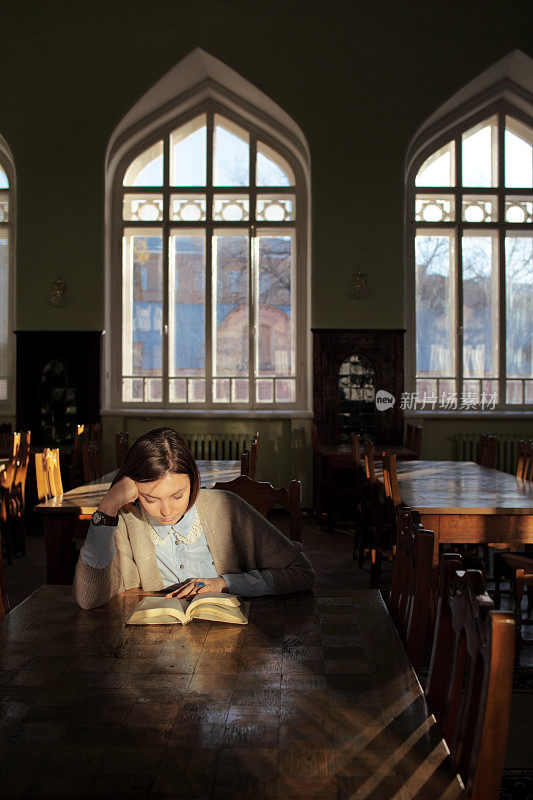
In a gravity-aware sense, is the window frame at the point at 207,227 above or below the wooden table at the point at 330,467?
above

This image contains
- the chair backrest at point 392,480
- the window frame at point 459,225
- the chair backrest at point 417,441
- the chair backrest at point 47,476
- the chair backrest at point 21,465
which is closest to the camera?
the chair backrest at point 47,476

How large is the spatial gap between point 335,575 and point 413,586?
12.7 ft

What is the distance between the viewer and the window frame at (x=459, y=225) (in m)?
9.10

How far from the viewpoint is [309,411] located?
28.9 feet

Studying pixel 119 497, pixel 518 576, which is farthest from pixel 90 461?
pixel 119 497

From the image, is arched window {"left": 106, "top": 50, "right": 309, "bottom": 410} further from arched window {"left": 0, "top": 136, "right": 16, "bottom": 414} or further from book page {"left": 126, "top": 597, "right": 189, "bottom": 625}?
book page {"left": 126, "top": 597, "right": 189, "bottom": 625}

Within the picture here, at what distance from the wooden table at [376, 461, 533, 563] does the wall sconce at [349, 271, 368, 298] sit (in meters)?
4.26

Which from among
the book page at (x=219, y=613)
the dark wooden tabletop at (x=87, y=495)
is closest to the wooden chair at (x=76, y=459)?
the dark wooden tabletop at (x=87, y=495)

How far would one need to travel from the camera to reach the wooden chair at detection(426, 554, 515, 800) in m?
1.22

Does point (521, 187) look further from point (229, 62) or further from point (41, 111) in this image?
point (41, 111)

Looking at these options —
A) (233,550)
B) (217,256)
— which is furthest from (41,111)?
(233,550)

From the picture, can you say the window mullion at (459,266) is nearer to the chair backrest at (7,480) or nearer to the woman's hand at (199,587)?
the chair backrest at (7,480)

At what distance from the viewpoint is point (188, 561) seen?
7.66 feet

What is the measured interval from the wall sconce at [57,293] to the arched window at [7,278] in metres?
0.78
